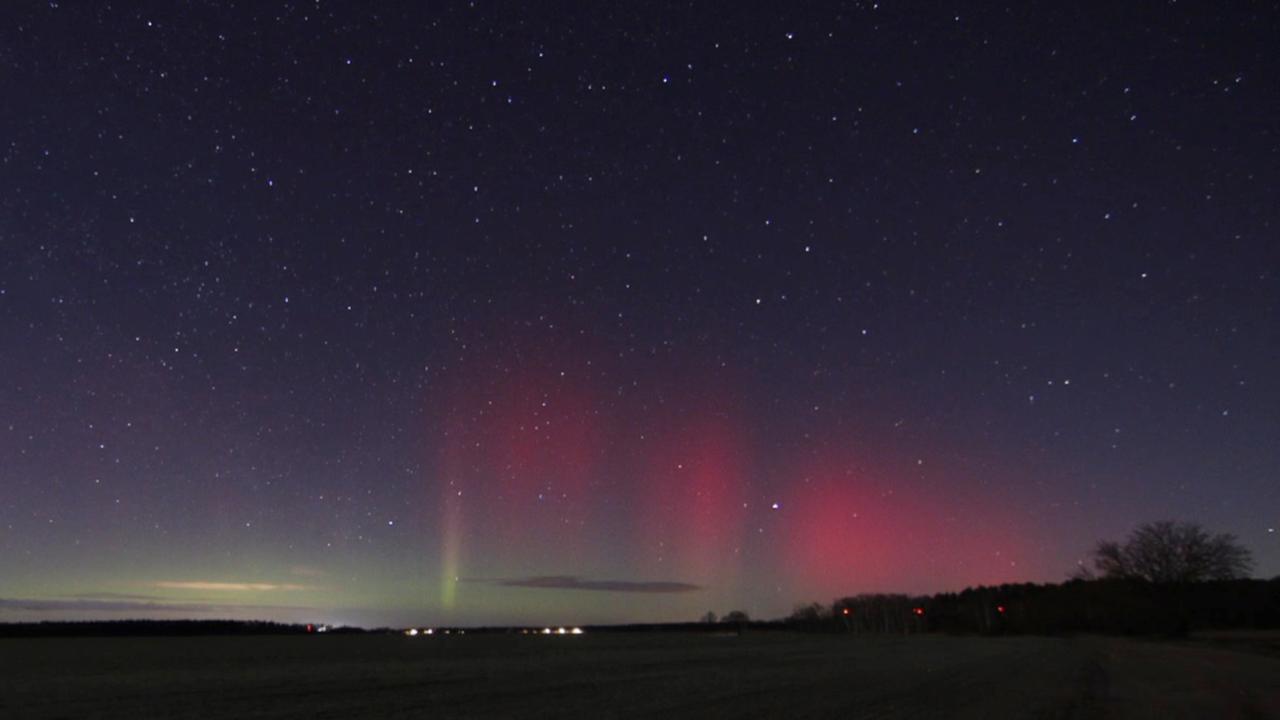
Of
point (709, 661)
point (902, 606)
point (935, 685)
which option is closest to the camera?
point (935, 685)

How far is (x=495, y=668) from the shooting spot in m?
37.8

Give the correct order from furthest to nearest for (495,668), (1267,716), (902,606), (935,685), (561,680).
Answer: (902,606), (495,668), (561,680), (935,685), (1267,716)

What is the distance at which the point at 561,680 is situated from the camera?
3034 cm

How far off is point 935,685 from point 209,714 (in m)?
19.9

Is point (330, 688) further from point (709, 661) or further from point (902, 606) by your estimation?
point (902, 606)

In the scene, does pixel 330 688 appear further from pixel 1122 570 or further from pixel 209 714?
pixel 1122 570

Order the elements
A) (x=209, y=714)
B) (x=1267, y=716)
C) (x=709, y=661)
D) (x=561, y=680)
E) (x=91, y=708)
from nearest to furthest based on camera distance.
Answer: (x=1267, y=716)
(x=209, y=714)
(x=91, y=708)
(x=561, y=680)
(x=709, y=661)

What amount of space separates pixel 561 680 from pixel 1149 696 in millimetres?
17178

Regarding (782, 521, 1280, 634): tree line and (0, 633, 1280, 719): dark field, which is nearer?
(0, 633, 1280, 719): dark field

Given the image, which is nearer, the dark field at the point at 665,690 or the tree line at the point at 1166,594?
the dark field at the point at 665,690

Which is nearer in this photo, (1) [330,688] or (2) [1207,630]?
(1) [330,688]

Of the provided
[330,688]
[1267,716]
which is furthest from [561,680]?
[1267,716]

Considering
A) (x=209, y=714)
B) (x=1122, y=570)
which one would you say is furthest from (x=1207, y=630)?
(x=209, y=714)

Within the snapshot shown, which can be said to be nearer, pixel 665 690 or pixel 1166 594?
pixel 665 690
